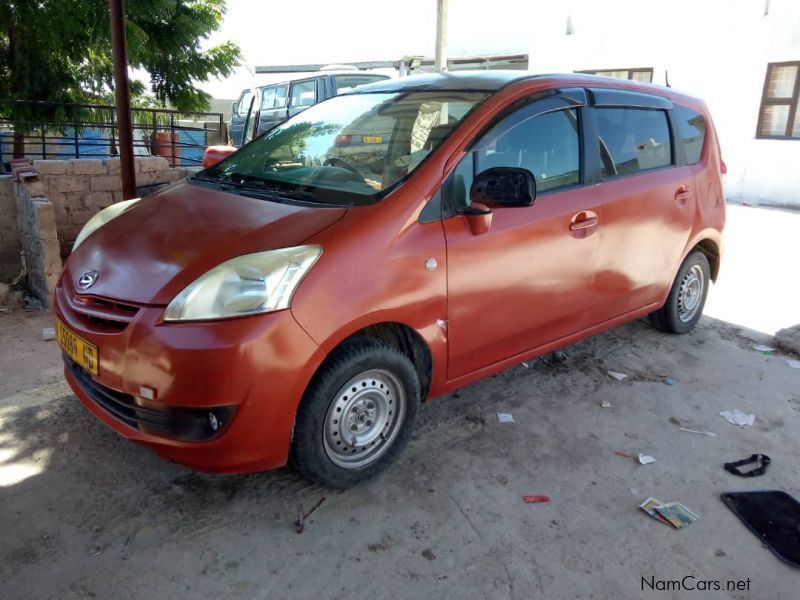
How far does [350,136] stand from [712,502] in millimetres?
2457

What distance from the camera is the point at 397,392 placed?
2758 millimetres

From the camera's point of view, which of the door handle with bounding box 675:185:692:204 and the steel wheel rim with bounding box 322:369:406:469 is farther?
the door handle with bounding box 675:185:692:204

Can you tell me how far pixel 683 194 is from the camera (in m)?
4.11

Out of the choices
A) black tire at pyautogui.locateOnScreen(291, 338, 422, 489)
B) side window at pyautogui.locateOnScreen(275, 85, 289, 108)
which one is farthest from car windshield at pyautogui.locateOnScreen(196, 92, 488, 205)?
side window at pyautogui.locateOnScreen(275, 85, 289, 108)

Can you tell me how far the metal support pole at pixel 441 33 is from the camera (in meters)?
12.5

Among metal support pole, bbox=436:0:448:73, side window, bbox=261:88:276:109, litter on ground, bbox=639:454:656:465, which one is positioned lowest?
litter on ground, bbox=639:454:656:465

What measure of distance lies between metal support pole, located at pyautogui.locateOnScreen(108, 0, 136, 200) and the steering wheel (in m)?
2.49

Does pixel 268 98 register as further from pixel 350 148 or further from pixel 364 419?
pixel 364 419

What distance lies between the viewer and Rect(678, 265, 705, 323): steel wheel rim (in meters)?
4.57

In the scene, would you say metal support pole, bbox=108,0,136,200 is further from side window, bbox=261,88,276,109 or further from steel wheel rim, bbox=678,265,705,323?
side window, bbox=261,88,276,109

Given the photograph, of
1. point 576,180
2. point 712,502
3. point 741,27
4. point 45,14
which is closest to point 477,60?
point 741,27

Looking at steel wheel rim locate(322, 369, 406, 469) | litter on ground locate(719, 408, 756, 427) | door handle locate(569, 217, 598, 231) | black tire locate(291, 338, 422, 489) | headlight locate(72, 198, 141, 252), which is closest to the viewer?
black tire locate(291, 338, 422, 489)

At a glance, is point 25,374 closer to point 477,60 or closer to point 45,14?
point 45,14

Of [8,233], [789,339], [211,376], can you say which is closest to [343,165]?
[211,376]
